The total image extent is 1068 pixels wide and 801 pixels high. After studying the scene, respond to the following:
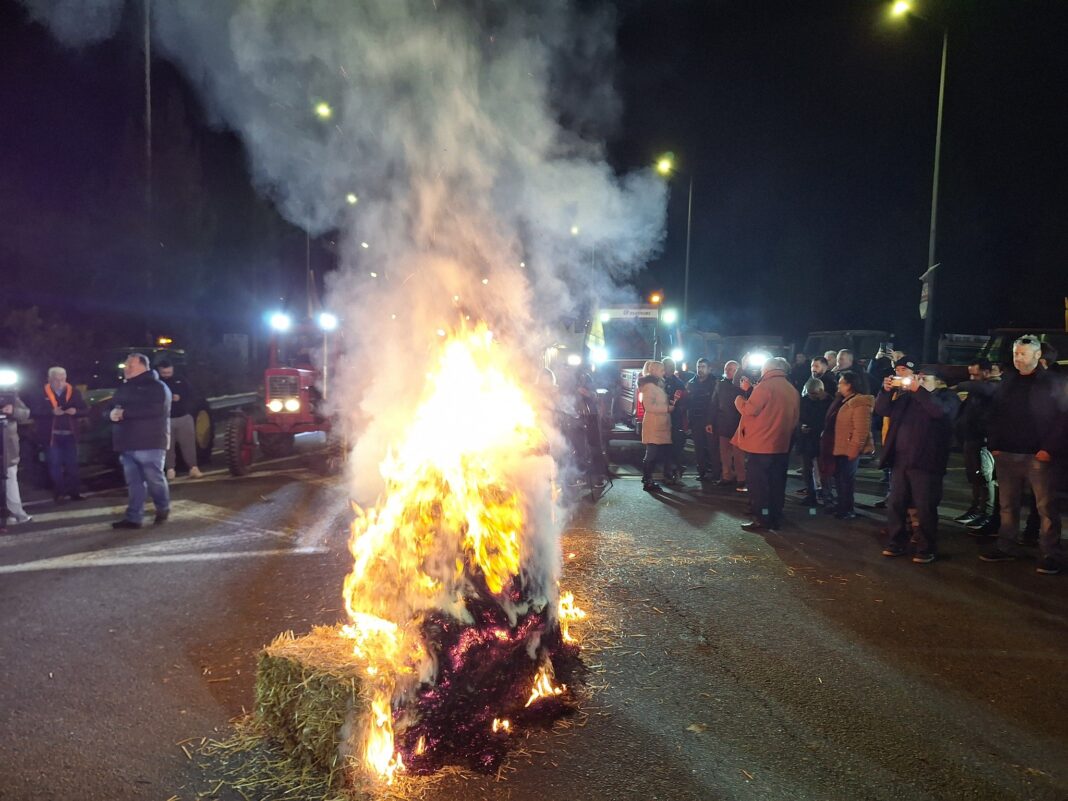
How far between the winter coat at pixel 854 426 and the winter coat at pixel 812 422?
2.45 feet

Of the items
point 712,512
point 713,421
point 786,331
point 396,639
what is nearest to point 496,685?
point 396,639

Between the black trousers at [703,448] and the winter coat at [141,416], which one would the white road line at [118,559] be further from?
the black trousers at [703,448]

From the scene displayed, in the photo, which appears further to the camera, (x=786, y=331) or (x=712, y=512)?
(x=786, y=331)

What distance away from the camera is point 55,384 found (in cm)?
877

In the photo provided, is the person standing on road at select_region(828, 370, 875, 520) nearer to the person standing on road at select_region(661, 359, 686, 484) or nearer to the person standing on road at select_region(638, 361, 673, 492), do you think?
the person standing on road at select_region(638, 361, 673, 492)

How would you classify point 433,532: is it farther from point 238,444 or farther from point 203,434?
point 203,434

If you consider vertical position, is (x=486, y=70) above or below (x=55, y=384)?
above

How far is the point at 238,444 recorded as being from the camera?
10.9 m

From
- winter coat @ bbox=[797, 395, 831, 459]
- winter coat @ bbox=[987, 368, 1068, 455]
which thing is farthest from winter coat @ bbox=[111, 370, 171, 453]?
winter coat @ bbox=[987, 368, 1068, 455]

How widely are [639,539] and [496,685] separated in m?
3.97

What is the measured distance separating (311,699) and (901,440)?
5914mm

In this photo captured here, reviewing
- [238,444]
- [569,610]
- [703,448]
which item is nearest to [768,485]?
[703,448]

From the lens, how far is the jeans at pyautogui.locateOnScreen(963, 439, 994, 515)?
26.1ft

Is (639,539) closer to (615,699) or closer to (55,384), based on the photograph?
(615,699)
